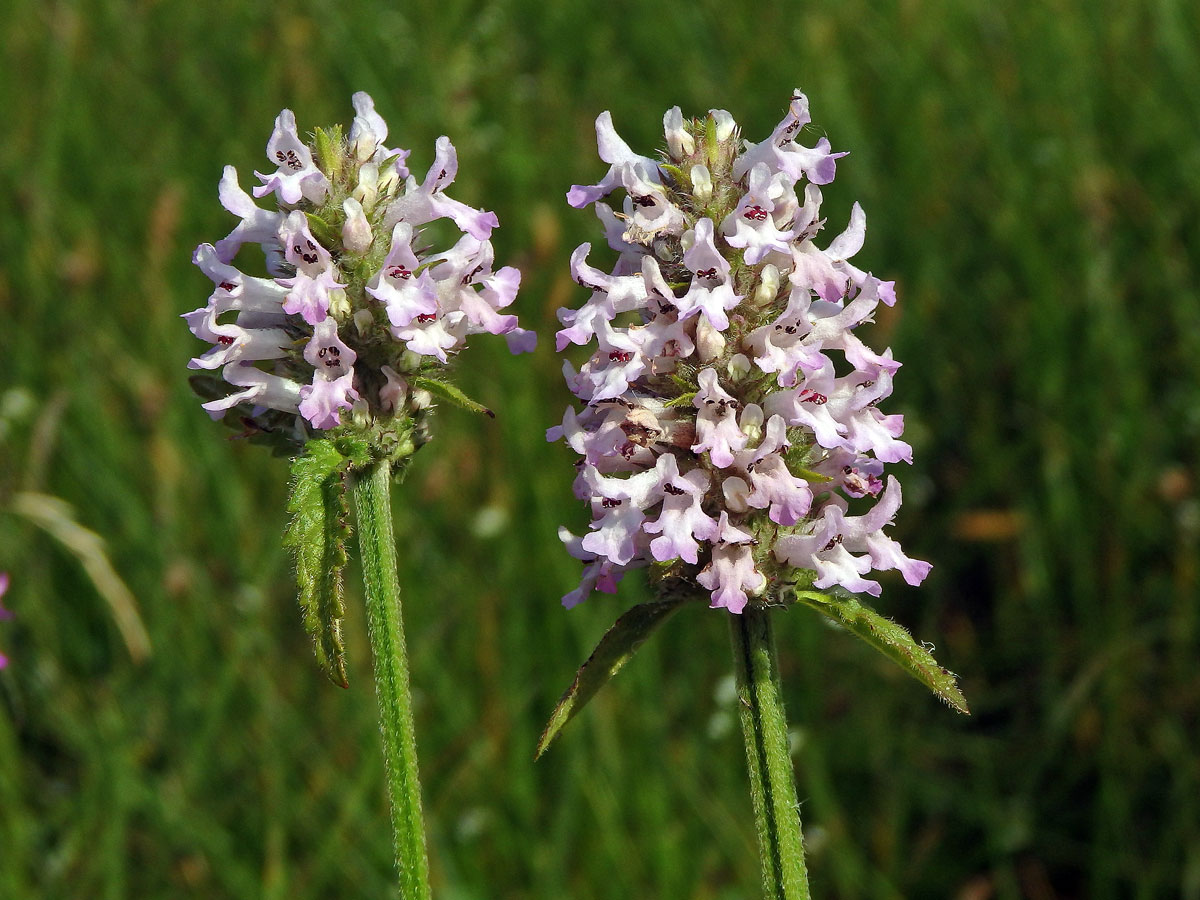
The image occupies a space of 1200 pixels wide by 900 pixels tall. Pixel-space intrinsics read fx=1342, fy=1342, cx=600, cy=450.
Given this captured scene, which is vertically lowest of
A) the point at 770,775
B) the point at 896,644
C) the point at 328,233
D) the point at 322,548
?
the point at 770,775

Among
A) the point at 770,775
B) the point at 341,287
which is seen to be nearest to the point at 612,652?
the point at 770,775

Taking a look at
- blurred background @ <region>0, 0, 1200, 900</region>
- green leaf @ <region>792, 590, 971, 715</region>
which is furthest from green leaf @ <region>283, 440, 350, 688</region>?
blurred background @ <region>0, 0, 1200, 900</region>

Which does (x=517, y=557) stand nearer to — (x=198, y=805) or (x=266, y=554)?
(x=266, y=554)

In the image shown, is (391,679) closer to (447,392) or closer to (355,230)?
(447,392)

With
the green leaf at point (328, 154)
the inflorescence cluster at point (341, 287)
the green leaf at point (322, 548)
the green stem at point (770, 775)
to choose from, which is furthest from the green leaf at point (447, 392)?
the green stem at point (770, 775)

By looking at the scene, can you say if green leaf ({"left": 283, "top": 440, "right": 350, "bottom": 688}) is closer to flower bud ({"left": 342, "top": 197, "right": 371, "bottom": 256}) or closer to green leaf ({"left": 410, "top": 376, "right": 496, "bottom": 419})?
green leaf ({"left": 410, "top": 376, "right": 496, "bottom": 419})

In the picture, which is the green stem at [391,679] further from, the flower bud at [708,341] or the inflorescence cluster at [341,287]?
the flower bud at [708,341]

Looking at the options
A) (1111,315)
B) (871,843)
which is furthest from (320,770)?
(1111,315)
